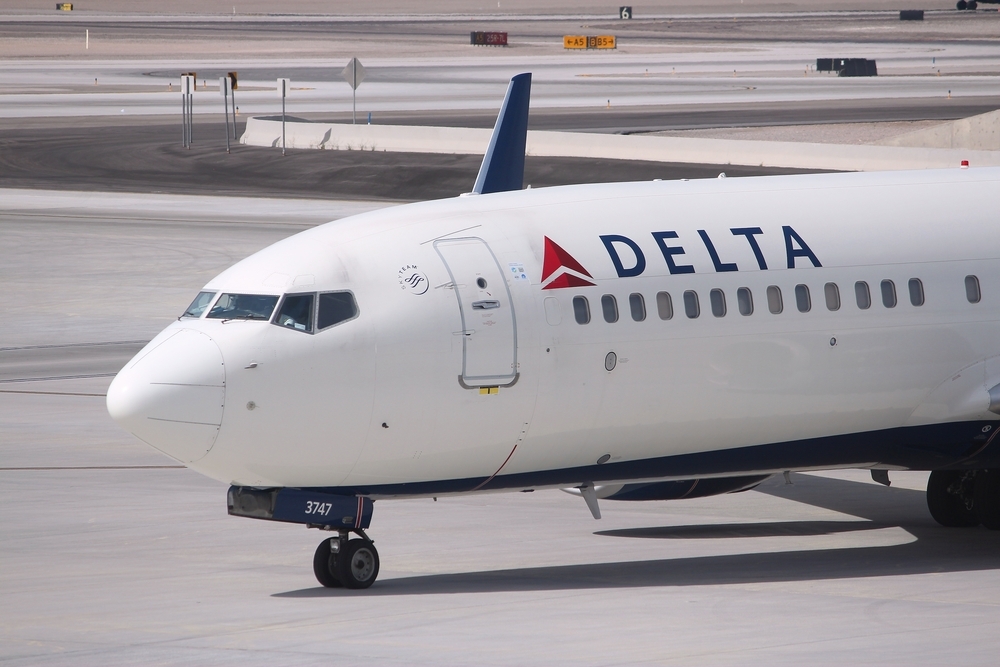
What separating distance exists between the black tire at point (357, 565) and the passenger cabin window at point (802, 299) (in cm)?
608

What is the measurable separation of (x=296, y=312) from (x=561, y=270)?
126 inches

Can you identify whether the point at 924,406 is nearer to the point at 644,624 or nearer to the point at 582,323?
the point at 582,323

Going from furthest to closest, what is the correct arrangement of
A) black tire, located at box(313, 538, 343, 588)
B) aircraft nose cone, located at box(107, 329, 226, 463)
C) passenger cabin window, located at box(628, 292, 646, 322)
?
passenger cabin window, located at box(628, 292, 646, 322), black tire, located at box(313, 538, 343, 588), aircraft nose cone, located at box(107, 329, 226, 463)

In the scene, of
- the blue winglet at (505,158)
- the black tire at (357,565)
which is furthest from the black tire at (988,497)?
the black tire at (357,565)

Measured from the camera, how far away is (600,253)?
19953mm

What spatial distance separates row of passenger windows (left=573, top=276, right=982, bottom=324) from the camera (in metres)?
19.8

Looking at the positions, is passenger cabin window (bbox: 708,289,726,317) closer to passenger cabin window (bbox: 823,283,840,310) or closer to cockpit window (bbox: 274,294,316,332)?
passenger cabin window (bbox: 823,283,840,310)

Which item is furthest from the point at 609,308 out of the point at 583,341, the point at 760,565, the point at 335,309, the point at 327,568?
the point at 327,568

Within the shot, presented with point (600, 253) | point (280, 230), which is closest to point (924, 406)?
point (600, 253)

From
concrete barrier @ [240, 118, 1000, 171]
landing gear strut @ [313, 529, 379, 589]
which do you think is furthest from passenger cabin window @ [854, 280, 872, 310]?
concrete barrier @ [240, 118, 1000, 171]

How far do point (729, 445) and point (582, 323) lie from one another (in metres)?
2.65

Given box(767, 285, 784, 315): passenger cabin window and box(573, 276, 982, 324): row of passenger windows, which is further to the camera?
box(767, 285, 784, 315): passenger cabin window

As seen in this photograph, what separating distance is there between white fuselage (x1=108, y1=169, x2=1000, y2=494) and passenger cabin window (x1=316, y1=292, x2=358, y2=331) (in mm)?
103

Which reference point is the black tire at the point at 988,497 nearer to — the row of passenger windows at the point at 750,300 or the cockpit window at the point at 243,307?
the row of passenger windows at the point at 750,300
